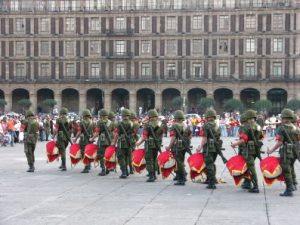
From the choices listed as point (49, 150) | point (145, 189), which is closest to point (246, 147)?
point (145, 189)

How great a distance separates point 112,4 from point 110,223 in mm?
64446

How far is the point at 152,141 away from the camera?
15.5 metres

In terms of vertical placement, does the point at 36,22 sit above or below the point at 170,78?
above

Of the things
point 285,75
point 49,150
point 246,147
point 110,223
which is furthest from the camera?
point 285,75

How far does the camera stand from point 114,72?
73375mm

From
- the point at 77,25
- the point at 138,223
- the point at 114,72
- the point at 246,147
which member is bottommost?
the point at 138,223

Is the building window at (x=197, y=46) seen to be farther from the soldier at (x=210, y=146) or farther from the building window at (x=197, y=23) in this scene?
the soldier at (x=210, y=146)

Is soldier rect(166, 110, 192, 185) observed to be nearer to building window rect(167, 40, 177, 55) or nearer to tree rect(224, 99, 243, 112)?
tree rect(224, 99, 243, 112)

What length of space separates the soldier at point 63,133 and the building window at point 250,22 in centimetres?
5477

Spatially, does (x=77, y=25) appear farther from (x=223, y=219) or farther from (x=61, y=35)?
(x=223, y=219)

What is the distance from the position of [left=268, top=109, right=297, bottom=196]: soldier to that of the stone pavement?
354mm

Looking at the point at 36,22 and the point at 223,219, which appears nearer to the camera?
the point at 223,219

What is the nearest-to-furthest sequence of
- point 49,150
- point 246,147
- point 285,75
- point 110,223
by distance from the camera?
point 110,223, point 246,147, point 49,150, point 285,75

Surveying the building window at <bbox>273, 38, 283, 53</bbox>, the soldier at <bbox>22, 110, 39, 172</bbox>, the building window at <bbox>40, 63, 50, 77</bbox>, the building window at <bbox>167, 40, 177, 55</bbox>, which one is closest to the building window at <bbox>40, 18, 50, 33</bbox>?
the building window at <bbox>40, 63, 50, 77</bbox>
